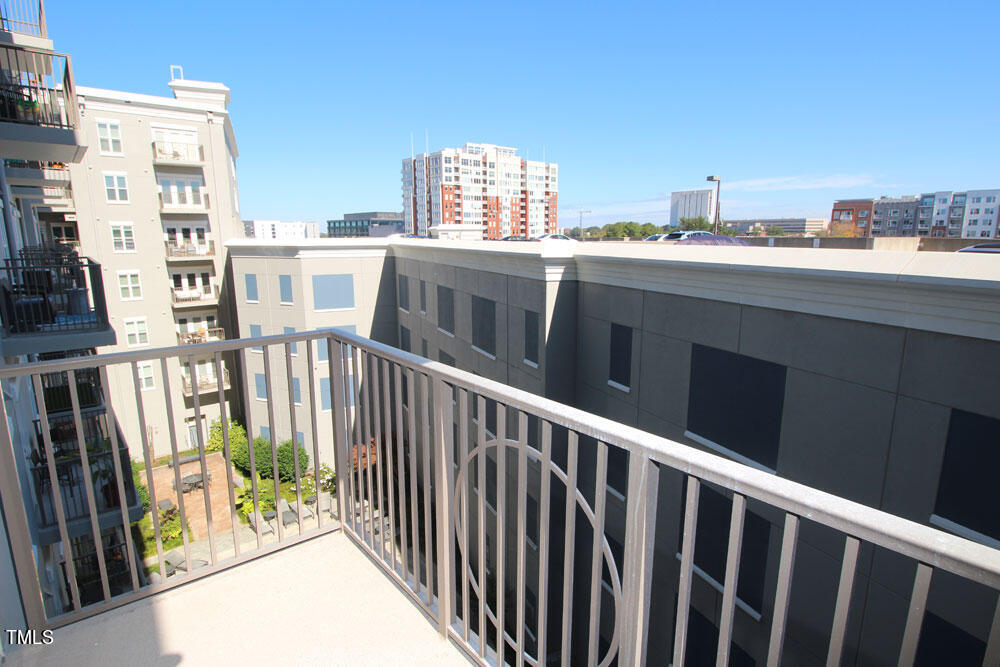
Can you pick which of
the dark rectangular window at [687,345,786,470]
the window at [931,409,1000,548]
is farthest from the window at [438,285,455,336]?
the window at [931,409,1000,548]

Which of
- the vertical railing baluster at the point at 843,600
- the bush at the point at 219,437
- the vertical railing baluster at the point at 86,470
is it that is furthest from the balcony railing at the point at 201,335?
the vertical railing baluster at the point at 843,600

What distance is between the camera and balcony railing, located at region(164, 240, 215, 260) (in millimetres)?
20672

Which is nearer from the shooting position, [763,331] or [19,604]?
[19,604]

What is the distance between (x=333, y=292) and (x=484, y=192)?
7345 cm

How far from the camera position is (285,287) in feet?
65.2

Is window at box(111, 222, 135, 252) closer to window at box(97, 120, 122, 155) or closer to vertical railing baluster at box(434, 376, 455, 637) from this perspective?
window at box(97, 120, 122, 155)

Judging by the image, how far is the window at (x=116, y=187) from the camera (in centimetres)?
1900

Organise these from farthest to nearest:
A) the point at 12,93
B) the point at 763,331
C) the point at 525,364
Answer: the point at 525,364
the point at 12,93
the point at 763,331

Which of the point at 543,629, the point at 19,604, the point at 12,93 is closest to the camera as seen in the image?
the point at 543,629

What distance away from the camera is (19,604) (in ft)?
7.43

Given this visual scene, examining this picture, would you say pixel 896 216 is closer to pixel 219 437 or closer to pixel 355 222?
pixel 355 222

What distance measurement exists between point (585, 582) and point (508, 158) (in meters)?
88.8

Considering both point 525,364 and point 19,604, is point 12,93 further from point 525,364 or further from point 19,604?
point 525,364

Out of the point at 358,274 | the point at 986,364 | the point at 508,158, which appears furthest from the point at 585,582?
the point at 508,158
